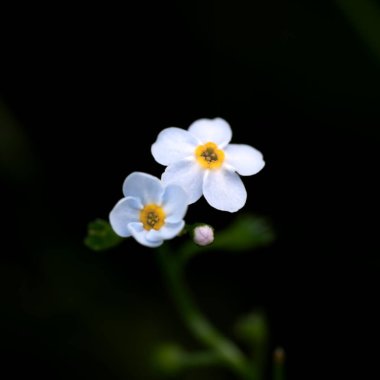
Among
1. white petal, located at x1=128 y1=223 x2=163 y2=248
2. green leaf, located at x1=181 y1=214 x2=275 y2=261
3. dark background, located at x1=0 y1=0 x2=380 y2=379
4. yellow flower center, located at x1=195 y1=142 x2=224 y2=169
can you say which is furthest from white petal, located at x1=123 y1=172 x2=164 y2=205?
dark background, located at x1=0 y1=0 x2=380 y2=379

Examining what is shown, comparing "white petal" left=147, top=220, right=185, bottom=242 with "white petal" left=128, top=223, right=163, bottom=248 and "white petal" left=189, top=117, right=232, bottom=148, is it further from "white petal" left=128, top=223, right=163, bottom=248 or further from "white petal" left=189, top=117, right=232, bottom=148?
"white petal" left=189, top=117, right=232, bottom=148

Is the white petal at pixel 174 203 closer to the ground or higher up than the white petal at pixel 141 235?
higher up

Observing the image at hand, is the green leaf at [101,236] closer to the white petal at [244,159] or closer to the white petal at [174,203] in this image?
the white petal at [174,203]

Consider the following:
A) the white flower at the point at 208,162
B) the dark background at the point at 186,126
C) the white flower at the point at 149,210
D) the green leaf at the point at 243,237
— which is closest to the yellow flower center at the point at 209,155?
the white flower at the point at 208,162

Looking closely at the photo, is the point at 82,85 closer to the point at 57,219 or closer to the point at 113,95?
the point at 113,95

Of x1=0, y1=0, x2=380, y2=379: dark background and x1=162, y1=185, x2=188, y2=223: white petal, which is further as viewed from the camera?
x1=0, y1=0, x2=380, y2=379: dark background
